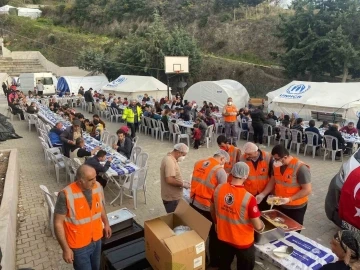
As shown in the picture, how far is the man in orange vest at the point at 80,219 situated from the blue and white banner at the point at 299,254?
1.80 m

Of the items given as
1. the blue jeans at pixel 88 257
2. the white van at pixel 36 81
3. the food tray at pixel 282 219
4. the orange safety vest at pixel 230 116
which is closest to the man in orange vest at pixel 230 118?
the orange safety vest at pixel 230 116

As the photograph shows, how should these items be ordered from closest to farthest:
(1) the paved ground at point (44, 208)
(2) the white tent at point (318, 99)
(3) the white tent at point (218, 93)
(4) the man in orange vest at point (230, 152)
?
1. (1) the paved ground at point (44, 208)
2. (4) the man in orange vest at point (230, 152)
3. (2) the white tent at point (318, 99)
4. (3) the white tent at point (218, 93)

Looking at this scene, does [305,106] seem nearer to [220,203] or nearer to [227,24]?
[220,203]

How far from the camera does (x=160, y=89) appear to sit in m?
20.5

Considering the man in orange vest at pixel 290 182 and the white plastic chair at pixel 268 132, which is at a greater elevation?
the man in orange vest at pixel 290 182

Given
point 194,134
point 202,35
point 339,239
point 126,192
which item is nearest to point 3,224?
point 126,192

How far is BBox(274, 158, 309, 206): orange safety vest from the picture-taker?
3924 millimetres

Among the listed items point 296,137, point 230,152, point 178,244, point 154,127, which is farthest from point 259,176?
point 154,127

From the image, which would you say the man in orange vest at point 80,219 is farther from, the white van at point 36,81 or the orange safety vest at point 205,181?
the white van at point 36,81

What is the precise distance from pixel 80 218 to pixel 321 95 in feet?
42.0

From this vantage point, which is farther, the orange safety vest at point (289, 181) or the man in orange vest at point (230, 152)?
the man in orange vest at point (230, 152)

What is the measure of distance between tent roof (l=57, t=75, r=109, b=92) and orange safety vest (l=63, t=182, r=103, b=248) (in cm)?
2308

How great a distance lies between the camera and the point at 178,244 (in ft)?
9.80

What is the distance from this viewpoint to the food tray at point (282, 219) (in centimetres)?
356
